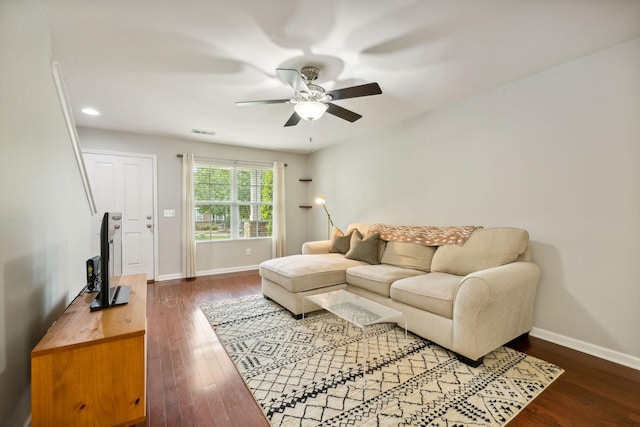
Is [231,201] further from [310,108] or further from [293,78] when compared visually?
[293,78]

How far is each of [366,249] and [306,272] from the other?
90 cm

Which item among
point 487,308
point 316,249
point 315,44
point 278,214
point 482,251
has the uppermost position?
point 315,44

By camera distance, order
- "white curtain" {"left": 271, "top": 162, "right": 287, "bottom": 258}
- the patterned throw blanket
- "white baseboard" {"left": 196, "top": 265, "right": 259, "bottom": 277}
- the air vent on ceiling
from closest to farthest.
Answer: the patterned throw blanket, the air vent on ceiling, "white baseboard" {"left": 196, "top": 265, "right": 259, "bottom": 277}, "white curtain" {"left": 271, "top": 162, "right": 287, "bottom": 258}

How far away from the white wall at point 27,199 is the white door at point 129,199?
2491 millimetres

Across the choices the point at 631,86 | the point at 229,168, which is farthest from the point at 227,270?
the point at 631,86

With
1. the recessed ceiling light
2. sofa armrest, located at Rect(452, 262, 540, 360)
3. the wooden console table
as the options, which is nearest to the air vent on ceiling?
the recessed ceiling light

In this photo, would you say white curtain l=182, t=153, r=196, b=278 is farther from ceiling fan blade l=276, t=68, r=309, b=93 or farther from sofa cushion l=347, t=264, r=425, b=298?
ceiling fan blade l=276, t=68, r=309, b=93

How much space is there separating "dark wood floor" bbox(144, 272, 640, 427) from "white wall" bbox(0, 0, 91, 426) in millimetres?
687

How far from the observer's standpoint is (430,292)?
220cm

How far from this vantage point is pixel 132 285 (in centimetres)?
211

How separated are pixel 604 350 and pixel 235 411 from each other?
2.73 m

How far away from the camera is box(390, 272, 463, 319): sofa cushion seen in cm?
210

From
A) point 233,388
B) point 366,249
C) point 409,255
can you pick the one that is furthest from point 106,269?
point 409,255

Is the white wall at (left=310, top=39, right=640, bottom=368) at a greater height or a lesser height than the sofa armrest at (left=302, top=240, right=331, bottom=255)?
greater
